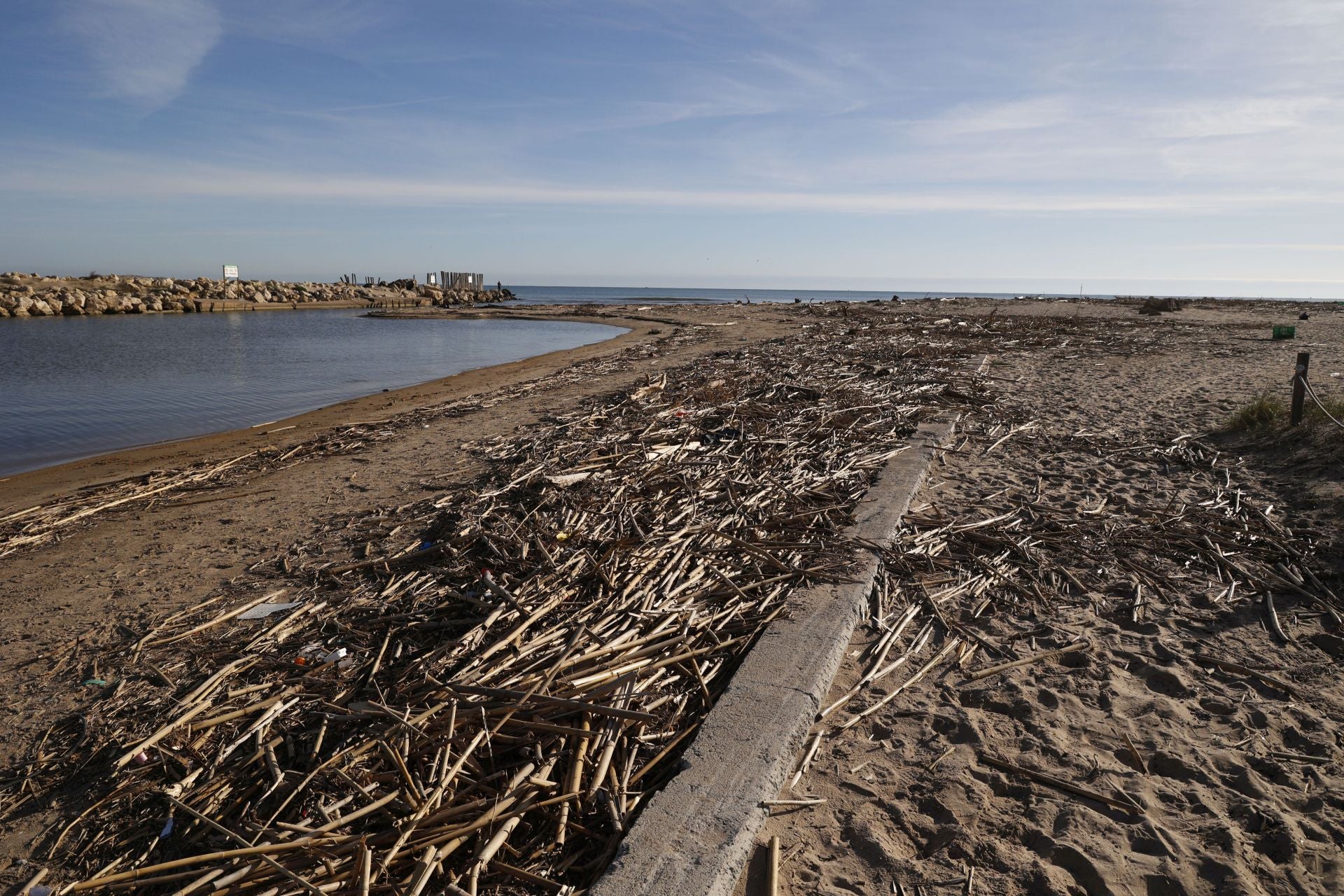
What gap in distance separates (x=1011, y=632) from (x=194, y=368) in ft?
70.8

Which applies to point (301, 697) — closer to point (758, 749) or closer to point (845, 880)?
point (758, 749)

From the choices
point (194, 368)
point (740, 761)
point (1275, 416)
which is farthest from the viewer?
point (194, 368)

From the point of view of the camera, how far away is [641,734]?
2.95m

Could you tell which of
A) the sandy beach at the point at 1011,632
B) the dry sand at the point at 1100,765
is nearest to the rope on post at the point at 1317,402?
the sandy beach at the point at 1011,632

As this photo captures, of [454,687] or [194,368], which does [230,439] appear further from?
[194,368]

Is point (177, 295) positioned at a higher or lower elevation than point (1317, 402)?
higher

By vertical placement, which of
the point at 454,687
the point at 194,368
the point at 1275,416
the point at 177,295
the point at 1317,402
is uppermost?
the point at 177,295

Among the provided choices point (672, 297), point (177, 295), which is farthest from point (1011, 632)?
point (672, 297)

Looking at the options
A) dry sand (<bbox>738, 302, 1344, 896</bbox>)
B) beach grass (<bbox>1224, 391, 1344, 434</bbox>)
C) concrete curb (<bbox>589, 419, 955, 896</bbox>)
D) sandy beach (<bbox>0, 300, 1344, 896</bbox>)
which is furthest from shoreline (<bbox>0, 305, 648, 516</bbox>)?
beach grass (<bbox>1224, 391, 1344, 434</bbox>)

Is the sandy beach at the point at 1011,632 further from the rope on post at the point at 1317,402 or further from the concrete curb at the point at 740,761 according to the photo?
the rope on post at the point at 1317,402

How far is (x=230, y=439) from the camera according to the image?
35.0 ft

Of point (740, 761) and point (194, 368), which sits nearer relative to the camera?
point (740, 761)

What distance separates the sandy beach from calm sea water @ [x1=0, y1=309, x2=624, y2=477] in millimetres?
2719

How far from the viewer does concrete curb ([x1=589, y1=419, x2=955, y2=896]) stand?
2.26 metres
